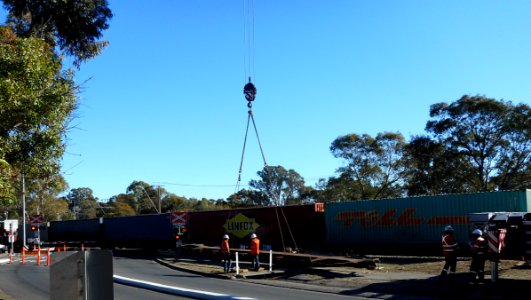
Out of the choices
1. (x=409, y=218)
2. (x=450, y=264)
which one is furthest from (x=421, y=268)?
(x=409, y=218)

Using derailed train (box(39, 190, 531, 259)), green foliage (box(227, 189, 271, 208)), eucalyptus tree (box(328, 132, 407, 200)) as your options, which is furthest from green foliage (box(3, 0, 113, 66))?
green foliage (box(227, 189, 271, 208))

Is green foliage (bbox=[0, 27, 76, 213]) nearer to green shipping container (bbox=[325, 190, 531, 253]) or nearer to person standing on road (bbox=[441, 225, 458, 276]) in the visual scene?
person standing on road (bbox=[441, 225, 458, 276])

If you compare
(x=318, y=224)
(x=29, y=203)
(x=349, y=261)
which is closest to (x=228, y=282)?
(x=349, y=261)

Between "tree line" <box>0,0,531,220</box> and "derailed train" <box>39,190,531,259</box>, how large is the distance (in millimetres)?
4058

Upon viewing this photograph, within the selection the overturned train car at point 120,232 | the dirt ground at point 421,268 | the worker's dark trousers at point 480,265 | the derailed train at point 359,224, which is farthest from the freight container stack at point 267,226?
the worker's dark trousers at point 480,265

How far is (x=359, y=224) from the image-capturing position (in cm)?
2917

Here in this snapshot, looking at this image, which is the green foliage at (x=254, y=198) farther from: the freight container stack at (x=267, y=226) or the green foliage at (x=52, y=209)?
the freight container stack at (x=267, y=226)

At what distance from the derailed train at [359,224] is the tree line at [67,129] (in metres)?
4.06

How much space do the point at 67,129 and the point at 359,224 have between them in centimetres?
2091

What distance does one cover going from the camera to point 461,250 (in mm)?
23094

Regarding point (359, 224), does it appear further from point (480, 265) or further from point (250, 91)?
point (480, 265)

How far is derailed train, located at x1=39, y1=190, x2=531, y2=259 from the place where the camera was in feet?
76.8

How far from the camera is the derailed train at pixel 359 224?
76.8 ft

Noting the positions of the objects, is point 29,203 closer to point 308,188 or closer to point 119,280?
point 308,188
